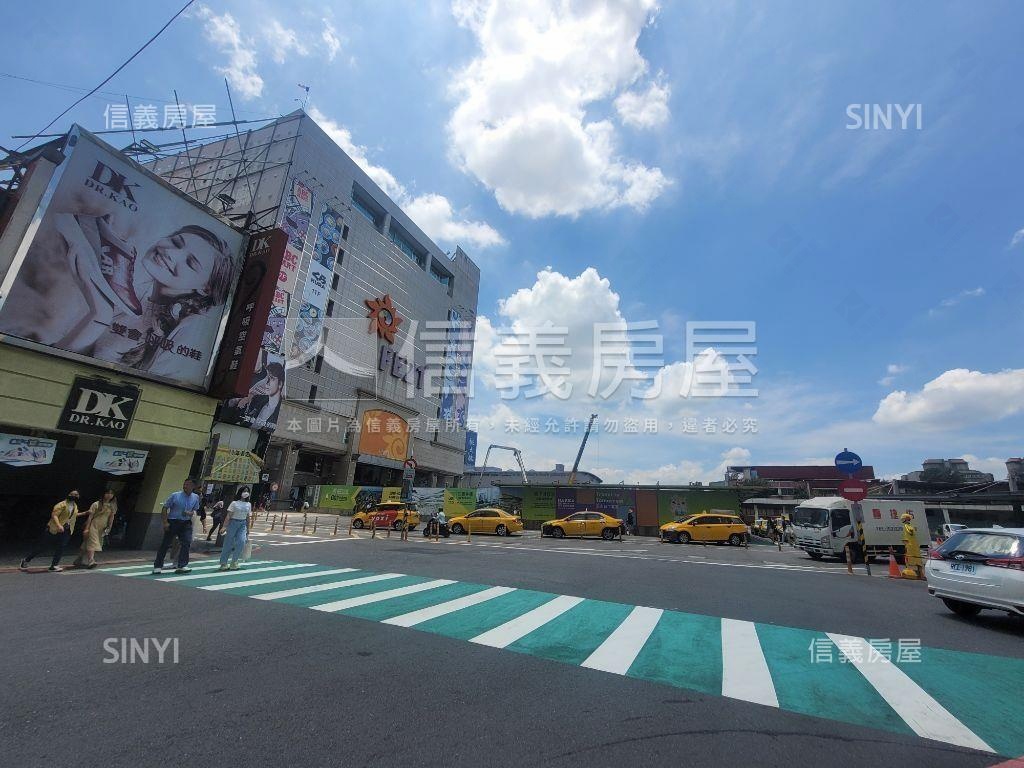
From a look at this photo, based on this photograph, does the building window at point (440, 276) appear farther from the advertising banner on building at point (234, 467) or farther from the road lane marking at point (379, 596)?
the road lane marking at point (379, 596)

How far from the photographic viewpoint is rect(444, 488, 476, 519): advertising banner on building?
3491 centimetres

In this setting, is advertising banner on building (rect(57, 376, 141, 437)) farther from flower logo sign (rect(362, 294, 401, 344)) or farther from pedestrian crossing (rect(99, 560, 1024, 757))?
flower logo sign (rect(362, 294, 401, 344))

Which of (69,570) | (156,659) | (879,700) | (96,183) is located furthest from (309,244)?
(879,700)

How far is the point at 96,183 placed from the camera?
1143 cm

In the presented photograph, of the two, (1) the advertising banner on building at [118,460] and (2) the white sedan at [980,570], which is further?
(1) the advertising banner on building at [118,460]

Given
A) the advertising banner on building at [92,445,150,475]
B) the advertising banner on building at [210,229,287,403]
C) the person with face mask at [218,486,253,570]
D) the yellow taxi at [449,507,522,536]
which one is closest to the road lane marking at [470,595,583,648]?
the person with face mask at [218,486,253,570]

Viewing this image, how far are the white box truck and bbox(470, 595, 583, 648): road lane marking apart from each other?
15670 mm

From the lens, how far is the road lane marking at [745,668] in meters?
4.12

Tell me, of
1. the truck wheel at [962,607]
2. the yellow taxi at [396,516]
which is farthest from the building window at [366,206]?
the truck wheel at [962,607]

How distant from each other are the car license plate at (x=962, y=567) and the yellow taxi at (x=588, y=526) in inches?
758

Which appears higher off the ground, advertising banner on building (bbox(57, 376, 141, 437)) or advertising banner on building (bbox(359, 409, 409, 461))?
advertising banner on building (bbox(359, 409, 409, 461))

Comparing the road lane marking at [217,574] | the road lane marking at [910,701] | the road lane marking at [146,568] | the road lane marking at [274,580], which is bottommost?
the road lane marking at [146,568]

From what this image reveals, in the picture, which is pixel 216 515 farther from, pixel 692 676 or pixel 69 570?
pixel 692 676

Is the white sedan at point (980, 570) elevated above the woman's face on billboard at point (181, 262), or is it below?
below
